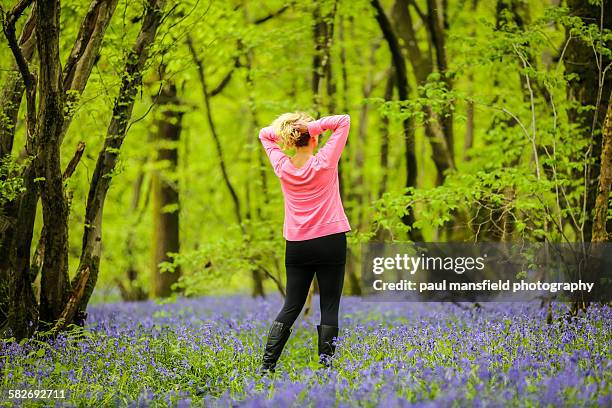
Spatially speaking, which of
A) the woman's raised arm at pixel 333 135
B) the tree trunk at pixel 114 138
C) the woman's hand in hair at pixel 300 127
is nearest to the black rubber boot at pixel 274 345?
the woman's raised arm at pixel 333 135

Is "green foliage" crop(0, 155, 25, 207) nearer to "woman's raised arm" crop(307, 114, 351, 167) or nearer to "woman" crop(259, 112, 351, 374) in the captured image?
"woman" crop(259, 112, 351, 374)

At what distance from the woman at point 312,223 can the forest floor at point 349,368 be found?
32 cm

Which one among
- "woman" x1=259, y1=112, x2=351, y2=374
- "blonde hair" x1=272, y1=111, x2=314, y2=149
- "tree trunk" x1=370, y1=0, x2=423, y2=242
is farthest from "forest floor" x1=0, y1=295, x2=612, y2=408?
"tree trunk" x1=370, y1=0, x2=423, y2=242

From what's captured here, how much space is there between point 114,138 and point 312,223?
3.01 meters

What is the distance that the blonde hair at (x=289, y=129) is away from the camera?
5.68m

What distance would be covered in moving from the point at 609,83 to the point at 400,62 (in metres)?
3.60

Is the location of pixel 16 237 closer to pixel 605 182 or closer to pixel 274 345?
pixel 274 345

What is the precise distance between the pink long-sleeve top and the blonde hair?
0.11 meters

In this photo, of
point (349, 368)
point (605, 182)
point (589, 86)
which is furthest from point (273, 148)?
point (589, 86)

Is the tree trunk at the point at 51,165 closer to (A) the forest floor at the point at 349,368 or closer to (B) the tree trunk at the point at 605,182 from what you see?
(A) the forest floor at the point at 349,368

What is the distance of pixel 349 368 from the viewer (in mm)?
4832

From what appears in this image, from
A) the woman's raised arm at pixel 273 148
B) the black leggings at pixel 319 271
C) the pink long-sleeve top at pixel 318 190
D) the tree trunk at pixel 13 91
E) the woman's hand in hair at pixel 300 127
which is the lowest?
the black leggings at pixel 319 271

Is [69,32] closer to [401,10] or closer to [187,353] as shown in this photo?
[187,353]

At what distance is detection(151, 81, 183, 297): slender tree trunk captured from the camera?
15.1 metres
